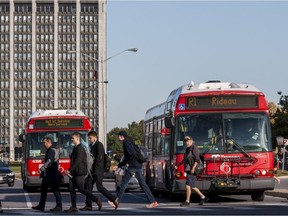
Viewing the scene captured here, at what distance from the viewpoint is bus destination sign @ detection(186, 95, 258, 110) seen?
23797 millimetres

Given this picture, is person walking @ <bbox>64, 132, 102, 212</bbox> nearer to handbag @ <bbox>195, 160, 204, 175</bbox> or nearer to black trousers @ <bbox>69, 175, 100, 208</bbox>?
black trousers @ <bbox>69, 175, 100, 208</bbox>

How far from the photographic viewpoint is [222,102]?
23875 mm

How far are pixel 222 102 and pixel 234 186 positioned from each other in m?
2.18

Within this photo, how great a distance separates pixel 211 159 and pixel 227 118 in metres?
1.16

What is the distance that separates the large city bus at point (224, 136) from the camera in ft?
76.2

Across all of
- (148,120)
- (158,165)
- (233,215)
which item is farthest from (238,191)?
(148,120)

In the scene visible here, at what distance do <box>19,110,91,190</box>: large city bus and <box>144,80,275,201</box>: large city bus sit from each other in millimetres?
10964

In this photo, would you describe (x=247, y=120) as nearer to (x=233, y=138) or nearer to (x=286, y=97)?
(x=233, y=138)

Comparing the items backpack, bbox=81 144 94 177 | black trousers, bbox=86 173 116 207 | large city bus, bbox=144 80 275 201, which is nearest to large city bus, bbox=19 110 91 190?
large city bus, bbox=144 80 275 201

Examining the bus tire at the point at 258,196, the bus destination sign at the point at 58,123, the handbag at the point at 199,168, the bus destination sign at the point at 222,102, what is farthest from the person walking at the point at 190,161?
the bus destination sign at the point at 58,123

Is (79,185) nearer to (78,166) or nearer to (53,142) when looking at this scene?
(78,166)

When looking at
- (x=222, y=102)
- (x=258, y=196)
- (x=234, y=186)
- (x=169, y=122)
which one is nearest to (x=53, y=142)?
(x=258, y=196)

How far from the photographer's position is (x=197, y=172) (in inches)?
880

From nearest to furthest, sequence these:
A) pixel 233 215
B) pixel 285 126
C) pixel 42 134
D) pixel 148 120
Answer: pixel 233 215, pixel 148 120, pixel 42 134, pixel 285 126
